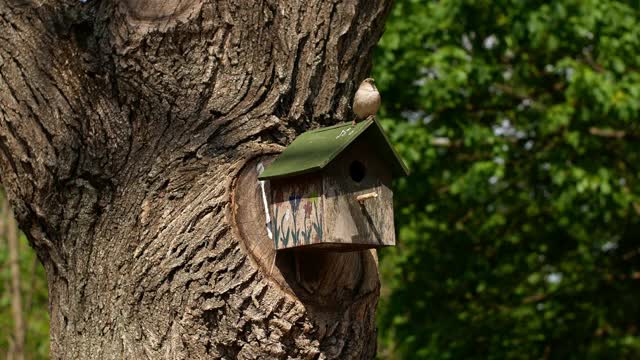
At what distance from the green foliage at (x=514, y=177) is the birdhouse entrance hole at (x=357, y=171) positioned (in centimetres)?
369

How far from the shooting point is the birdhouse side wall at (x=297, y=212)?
283 centimetres

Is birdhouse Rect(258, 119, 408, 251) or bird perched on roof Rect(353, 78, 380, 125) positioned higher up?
bird perched on roof Rect(353, 78, 380, 125)

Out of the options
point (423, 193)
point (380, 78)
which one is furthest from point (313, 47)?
point (423, 193)

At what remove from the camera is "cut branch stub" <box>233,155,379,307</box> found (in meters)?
2.87

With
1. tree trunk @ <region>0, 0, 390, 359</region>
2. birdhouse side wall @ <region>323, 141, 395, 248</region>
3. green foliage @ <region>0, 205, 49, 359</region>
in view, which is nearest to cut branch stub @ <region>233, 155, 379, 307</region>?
tree trunk @ <region>0, 0, 390, 359</region>

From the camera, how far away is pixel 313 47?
10.1 ft

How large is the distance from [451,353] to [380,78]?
85.9 inches

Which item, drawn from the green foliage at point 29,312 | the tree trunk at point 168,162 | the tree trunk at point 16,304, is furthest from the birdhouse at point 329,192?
the green foliage at point 29,312

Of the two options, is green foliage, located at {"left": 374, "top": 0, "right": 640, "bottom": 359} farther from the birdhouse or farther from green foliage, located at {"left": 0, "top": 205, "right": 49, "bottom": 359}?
the birdhouse

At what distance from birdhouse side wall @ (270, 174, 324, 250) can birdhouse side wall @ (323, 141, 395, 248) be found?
Answer: 3 centimetres

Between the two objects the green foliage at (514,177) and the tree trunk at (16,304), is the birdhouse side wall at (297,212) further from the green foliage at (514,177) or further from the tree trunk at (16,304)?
the tree trunk at (16,304)

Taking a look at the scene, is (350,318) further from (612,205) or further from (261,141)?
(612,205)

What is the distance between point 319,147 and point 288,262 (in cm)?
37

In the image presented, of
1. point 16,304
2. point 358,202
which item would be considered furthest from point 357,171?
point 16,304
